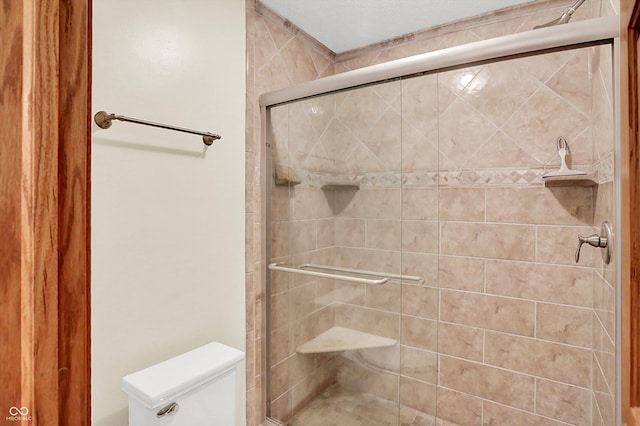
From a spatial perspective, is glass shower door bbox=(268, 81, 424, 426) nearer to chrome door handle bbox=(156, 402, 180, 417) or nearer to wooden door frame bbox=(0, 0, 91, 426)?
chrome door handle bbox=(156, 402, 180, 417)

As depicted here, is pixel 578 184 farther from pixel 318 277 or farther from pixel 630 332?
pixel 318 277

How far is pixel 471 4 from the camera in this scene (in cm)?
164

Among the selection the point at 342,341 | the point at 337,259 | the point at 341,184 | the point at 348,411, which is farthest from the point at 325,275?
the point at 348,411

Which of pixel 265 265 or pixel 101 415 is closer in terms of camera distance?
pixel 101 415

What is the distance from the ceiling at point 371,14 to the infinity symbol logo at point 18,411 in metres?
1.79

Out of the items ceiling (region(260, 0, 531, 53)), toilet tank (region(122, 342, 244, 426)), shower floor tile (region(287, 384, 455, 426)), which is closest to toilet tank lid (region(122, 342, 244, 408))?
toilet tank (region(122, 342, 244, 426))

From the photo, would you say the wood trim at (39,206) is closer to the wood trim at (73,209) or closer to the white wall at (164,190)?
the wood trim at (73,209)

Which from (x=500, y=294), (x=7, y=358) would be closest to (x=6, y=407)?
(x=7, y=358)

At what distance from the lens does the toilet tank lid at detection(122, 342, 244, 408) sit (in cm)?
95

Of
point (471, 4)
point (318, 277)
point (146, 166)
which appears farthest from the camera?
point (471, 4)

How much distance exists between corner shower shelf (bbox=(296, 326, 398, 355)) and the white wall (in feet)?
1.15

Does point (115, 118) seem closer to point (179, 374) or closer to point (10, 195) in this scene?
point (10, 195)

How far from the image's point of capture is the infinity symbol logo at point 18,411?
1.66 feet

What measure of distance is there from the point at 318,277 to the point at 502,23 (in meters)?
1.66
